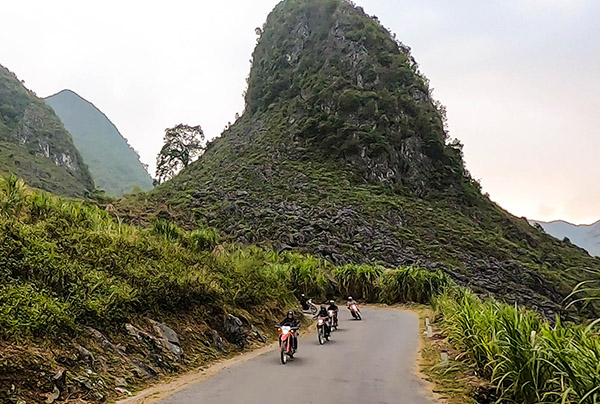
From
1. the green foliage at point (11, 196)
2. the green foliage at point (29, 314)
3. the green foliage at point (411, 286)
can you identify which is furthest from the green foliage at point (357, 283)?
the green foliage at point (29, 314)

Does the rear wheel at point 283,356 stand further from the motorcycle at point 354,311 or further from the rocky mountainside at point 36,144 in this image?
the rocky mountainside at point 36,144

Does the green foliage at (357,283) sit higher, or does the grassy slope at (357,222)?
the grassy slope at (357,222)

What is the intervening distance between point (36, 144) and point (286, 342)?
81800 mm

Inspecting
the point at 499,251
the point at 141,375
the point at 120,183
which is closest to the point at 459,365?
the point at 141,375

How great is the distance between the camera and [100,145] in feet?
464

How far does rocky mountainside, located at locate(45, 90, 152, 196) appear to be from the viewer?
125 meters

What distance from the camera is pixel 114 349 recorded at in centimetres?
776

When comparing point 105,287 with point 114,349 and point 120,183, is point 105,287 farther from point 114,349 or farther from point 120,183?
point 120,183

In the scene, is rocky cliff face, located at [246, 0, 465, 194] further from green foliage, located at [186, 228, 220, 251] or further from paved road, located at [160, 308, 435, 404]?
paved road, located at [160, 308, 435, 404]

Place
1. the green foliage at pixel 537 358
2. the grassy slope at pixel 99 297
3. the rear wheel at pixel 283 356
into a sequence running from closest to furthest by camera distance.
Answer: the green foliage at pixel 537 358, the grassy slope at pixel 99 297, the rear wheel at pixel 283 356

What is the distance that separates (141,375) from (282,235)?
32607 millimetres

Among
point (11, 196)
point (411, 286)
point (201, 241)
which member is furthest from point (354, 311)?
point (11, 196)

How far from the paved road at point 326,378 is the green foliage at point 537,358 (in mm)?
1250

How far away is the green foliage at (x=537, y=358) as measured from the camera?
432 cm
